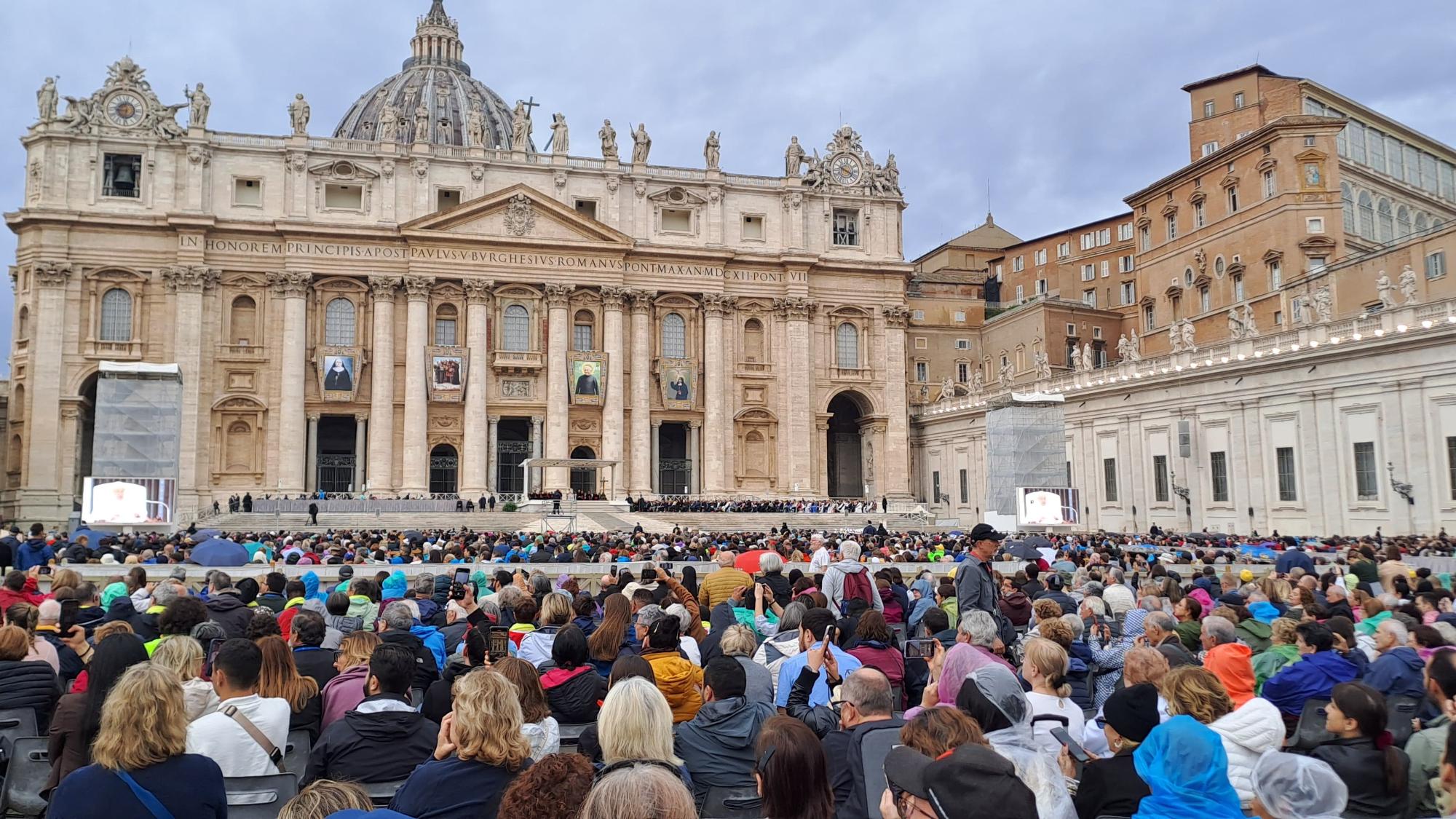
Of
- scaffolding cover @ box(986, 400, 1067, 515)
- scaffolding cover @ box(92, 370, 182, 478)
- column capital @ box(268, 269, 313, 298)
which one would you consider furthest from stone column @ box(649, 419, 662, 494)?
scaffolding cover @ box(92, 370, 182, 478)

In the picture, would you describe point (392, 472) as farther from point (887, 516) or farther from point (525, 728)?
point (525, 728)

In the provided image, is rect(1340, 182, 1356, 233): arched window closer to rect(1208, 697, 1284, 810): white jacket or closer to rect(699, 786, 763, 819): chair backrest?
rect(1208, 697, 1284, 810): white jacket

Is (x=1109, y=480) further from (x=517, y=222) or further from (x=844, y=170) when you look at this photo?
(x=517, y=222)

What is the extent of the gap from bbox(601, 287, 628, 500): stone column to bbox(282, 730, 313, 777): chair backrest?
47783 millimetres

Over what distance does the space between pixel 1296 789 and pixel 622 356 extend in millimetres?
51759

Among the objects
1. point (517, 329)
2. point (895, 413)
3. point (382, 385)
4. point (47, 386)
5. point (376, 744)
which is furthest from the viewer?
point (895, 413)

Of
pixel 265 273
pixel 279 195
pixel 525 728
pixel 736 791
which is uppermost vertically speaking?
A: pixel 279 195

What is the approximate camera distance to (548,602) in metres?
8.73

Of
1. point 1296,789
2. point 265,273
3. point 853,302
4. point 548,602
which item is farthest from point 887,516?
point 1296,789

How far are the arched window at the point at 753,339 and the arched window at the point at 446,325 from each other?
15.6 metres

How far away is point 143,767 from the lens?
4426mm

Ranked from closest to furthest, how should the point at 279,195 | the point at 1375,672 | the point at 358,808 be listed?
the point at 358,808
the point at 1375,672
the point at 279,195

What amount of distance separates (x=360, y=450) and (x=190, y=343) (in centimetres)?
922

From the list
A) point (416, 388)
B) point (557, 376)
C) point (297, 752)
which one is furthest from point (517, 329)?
point (297, 752)
